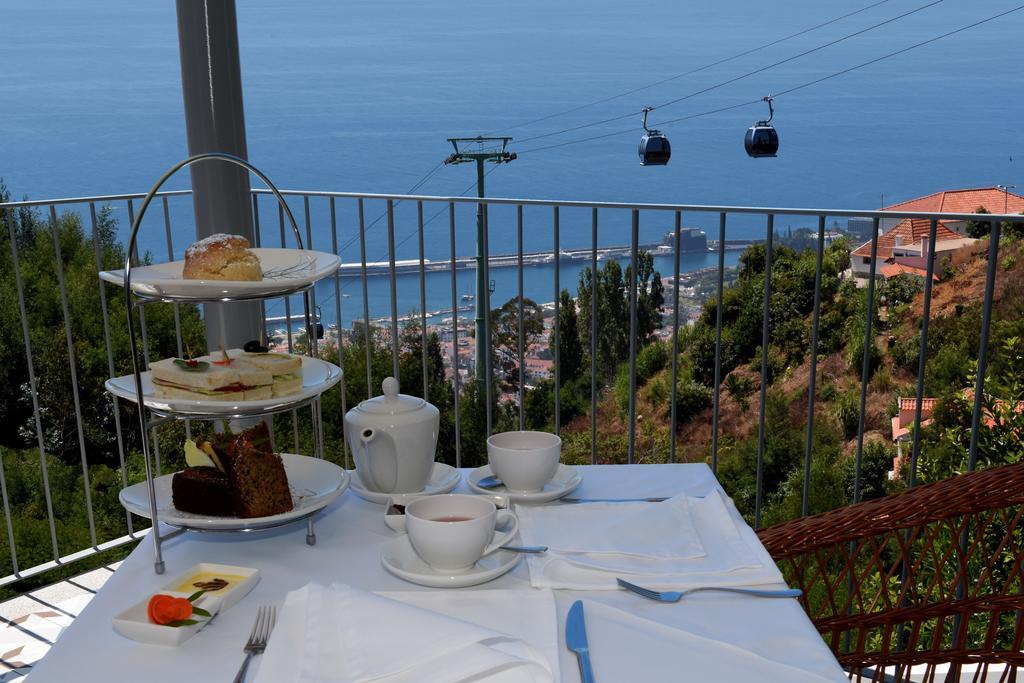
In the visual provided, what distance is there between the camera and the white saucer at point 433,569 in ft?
3.36

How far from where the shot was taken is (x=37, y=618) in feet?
8.25

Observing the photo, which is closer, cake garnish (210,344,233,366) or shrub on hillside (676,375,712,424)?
cake garnish (210,344,233,366)

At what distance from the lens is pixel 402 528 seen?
3.84 ft

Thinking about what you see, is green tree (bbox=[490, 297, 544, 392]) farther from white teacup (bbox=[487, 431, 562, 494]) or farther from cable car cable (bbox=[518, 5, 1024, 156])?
white teacup (bbox=[487, 431, 562, 494])

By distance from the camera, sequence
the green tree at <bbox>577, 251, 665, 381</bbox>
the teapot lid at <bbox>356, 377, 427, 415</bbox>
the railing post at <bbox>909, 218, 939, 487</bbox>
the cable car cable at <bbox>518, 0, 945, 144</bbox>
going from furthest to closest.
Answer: the cable car cable at <bbox>518, 0, 945, 144</bbox> < the green tree at <bbox>577, 251, 665, 381</bbox> < the railing post at <bbox>909, 218, 939, 487</bbox> < the teapot lid at <bbox>356, 377, 427, 415</bbox>

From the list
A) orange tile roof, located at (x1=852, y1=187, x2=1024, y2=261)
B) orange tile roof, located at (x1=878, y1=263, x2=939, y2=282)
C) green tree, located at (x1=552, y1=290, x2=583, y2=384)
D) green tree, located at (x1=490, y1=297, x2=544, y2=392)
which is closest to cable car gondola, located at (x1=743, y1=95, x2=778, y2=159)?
orange tile roof, located at (x1=878, y1=263, x2=939, y2=282)

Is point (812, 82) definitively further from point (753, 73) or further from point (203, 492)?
point (203, 492)

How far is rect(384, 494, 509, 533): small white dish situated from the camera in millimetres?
1168

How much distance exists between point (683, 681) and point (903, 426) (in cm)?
1279

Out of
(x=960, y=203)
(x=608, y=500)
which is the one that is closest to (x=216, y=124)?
(x=608, y=500)

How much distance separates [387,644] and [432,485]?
48cm

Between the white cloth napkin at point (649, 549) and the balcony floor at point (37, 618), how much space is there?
4.80ft

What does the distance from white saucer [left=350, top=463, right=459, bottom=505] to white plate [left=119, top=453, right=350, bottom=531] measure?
0.03 meters

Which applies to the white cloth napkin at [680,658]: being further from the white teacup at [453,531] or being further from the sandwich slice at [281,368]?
the sandwich slice at [281,368]
